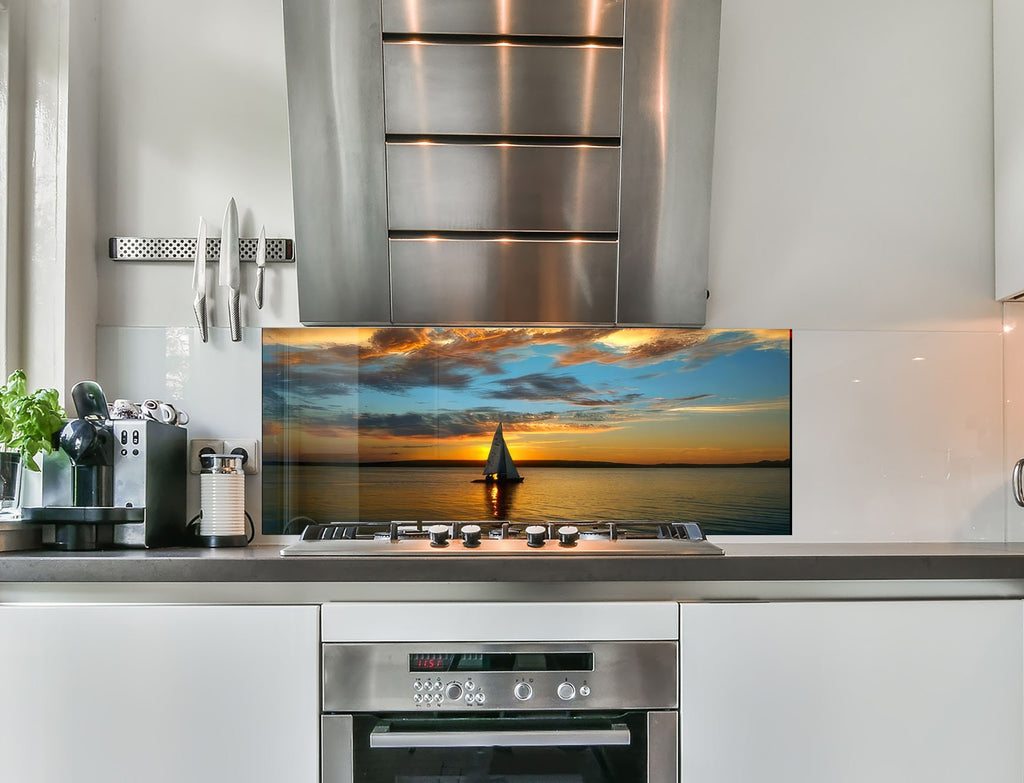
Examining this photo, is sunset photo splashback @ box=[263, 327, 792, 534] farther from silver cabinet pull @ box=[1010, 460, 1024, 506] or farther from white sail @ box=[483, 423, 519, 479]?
silver cabinet pull @ box=[1010, 460, 1024, 506]

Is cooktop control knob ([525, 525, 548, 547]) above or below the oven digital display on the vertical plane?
above

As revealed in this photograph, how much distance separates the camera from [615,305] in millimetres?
2018

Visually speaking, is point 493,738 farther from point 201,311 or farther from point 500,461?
point 201,311

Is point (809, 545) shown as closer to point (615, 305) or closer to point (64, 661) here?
point (615, 305)

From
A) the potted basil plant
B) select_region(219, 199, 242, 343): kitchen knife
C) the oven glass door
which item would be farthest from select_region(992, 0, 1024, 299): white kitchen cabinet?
the potted basil plant

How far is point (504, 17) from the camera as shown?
6.26 feet

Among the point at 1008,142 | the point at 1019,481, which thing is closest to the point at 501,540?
the point at 1019,481

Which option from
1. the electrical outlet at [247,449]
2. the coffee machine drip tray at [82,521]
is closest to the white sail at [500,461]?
the electrical outlet at [247,449]

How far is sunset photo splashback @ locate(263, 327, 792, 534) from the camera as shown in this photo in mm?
2152

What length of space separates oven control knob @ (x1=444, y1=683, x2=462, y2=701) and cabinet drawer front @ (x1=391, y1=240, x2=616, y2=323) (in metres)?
0.86

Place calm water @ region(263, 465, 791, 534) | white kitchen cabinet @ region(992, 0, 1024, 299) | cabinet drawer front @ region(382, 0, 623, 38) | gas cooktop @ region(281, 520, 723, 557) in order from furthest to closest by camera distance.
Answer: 1. calm water @ region(263, 465, 791, 534)
2. white kitchen cabinet @ region(992, 0, 1024, 299)
3. cabinet drawer front @ region(382, 0, 623, 38)
4. gas cooktop @ region(281, 520, 723, 557)

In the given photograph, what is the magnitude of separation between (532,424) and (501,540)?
0.44m

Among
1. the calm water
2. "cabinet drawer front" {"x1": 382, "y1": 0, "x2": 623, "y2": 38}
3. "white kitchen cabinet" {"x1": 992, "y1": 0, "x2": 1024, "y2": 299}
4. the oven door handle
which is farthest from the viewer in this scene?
the calm water

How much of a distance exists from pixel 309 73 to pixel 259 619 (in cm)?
121
